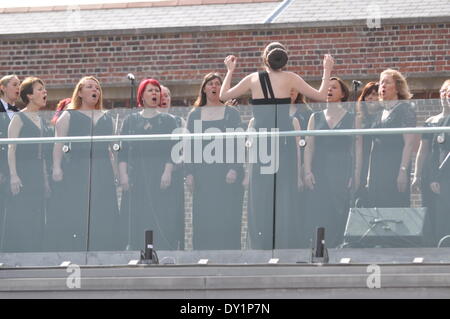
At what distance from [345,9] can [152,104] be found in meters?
15.1

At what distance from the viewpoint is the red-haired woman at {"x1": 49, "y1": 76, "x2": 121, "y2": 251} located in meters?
13.2

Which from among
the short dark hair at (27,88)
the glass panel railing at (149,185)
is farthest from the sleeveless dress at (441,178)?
the short dark hair at (27,88)

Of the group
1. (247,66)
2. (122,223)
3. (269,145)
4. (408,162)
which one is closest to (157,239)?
(122,223)

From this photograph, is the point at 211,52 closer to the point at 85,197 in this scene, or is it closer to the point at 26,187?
the point at 26,187

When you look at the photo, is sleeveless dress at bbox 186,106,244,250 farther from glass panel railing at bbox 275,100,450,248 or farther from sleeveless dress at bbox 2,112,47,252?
sleeveless dress at bbox 2,112,47,252

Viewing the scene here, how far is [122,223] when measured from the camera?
520 inches

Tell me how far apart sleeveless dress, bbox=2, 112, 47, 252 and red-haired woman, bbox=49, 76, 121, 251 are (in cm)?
13

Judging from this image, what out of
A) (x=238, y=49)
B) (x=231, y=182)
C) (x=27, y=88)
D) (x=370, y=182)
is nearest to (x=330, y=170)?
(x=370, y=182)

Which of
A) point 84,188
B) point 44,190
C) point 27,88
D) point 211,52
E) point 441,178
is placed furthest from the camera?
point 211,52

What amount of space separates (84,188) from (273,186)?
1.68 metres

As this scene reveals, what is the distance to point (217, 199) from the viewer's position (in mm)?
13008

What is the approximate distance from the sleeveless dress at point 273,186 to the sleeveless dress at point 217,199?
127mm

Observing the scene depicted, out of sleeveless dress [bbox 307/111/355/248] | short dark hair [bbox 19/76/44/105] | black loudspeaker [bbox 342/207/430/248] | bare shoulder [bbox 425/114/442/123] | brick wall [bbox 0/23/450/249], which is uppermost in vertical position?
brick wall [bbox 0/23/450/249]

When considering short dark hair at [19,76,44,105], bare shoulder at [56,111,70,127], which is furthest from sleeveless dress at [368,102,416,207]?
short dark hair at [19,76,44,105]
